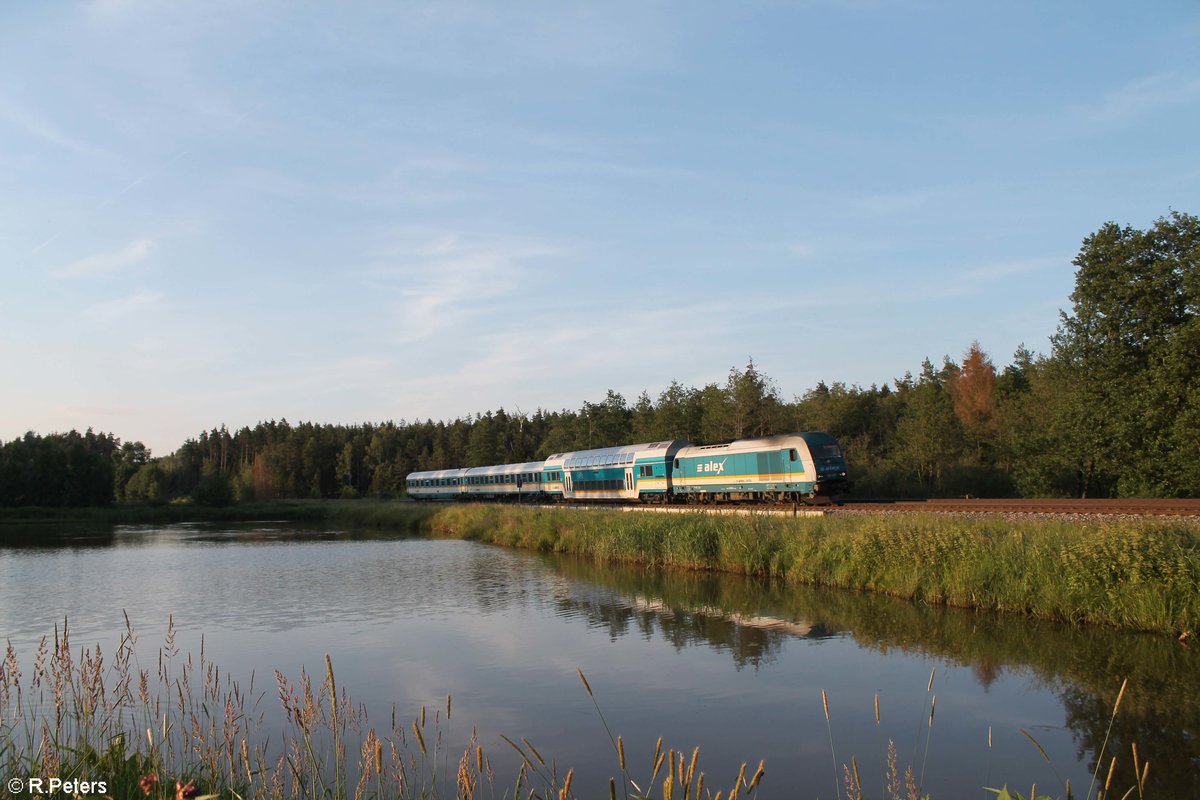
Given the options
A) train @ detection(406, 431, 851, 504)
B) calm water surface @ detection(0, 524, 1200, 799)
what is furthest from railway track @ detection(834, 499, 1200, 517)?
calm water surface @ detection(0, 524, 1200, 799)

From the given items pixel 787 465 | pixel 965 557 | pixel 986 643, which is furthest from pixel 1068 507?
pixel 986 643

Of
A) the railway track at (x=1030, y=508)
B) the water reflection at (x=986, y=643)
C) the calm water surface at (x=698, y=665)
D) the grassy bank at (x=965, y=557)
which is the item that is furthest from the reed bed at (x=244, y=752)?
the railway track at (x=1030, y=508)

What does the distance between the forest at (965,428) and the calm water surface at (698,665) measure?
21064 mm

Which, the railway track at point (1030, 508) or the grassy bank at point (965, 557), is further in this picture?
the railway track at point (1030, 508)

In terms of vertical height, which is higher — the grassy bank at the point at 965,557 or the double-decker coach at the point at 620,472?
the double-decker coach at the point at 620,472

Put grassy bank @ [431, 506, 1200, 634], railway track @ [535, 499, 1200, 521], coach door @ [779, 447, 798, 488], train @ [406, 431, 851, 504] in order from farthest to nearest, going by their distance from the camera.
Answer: coach door @ [779, 447, 798, 488]
train @ [406, 431, 851, 504]
railway track @ [535, 499, 1200, 521]
grassy bank @ [431, 506, 1200, 634]

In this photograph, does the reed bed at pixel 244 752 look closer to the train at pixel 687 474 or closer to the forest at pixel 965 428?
the train at pixel 687 474

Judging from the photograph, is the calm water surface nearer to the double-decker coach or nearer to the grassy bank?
the grassy bank

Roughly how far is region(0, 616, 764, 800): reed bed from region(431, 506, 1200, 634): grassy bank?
35.1 feet

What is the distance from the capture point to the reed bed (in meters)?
5.93

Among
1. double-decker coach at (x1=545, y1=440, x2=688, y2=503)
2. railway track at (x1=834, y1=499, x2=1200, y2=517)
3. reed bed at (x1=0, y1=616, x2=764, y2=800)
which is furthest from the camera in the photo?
double-decker coach at (x1=545, y1=440, x2=688, y2=503)

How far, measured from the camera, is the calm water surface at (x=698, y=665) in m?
10.5

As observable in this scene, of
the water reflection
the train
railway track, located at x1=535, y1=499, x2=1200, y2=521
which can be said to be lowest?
the water reflection

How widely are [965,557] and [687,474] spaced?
75.2 feet
